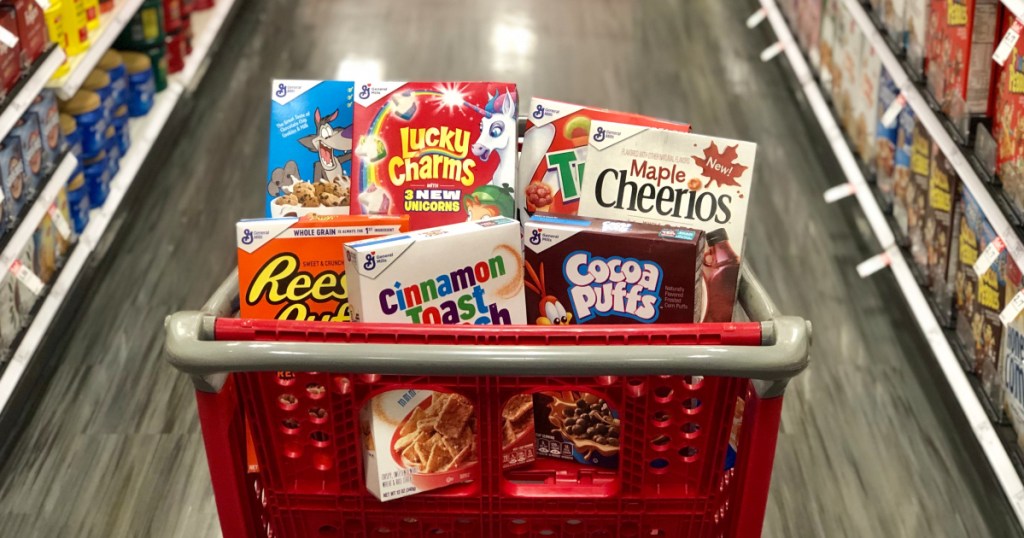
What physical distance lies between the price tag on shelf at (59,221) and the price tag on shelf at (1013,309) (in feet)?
7.88

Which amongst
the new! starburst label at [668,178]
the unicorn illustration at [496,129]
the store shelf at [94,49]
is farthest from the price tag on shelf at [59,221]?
the new! starburst label at [668,178]

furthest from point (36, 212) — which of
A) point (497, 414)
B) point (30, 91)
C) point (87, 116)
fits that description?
point (497, 414)

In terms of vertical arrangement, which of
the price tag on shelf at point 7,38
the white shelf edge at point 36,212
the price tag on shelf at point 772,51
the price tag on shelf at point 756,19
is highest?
the price tag on shelf at point 7,38

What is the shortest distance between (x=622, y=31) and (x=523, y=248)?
464 cm

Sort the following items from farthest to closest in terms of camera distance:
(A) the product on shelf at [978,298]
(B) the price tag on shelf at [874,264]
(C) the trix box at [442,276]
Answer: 1. (B) the price tag on shelf at [874,264]
2. (A) the product on shelf at [978,298]
3. (C) the trix box at [442,276]

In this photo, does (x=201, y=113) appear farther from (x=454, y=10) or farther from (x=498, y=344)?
(x=498, y=344)

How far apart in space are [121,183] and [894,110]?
8.09 ft

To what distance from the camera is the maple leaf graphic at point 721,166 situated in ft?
5.38

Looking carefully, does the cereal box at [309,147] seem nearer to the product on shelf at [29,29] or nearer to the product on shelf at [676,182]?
the product on shelf at [676,182]

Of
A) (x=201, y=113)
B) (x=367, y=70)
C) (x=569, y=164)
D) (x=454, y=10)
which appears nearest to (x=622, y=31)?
(x=454, y=10)

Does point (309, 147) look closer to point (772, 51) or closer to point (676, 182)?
point (676, 182)

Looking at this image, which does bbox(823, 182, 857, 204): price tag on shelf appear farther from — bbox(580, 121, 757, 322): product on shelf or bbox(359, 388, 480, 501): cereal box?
bbox(359, 388, 480, 501): cereal box

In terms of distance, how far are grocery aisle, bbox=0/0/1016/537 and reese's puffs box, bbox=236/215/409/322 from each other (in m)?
1.27

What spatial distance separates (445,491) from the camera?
1.52m
